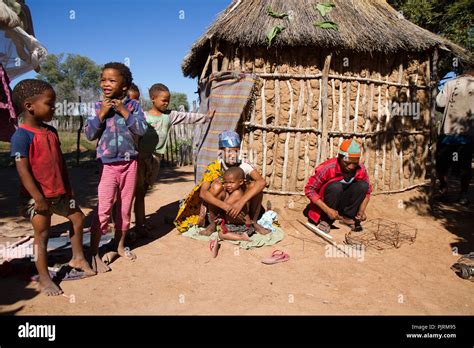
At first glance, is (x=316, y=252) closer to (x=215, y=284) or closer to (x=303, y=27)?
(x=215, y=284)

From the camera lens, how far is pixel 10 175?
9.48 m

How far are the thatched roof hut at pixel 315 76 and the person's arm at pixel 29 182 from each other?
353cm

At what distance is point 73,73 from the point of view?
153ft

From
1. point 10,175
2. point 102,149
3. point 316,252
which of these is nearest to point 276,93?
point 316,252

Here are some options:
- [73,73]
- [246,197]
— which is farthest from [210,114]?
[73,73]

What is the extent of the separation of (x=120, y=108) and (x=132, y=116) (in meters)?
0.15

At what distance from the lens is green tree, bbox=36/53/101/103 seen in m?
Result: 43.5

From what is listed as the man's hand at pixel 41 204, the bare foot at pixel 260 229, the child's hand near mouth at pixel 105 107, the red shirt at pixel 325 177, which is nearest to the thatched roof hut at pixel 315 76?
the red shirt at pixel 325 177

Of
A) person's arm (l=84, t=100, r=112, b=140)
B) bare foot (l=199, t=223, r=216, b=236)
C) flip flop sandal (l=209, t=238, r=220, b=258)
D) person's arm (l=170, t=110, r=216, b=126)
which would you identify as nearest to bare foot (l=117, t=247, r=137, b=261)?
flip flop sandal (l=209, t=238, r=220, b=258)

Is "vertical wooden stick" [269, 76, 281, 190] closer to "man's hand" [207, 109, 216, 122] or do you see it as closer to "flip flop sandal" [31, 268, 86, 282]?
"man's hand" [207, 109, 216, 122]

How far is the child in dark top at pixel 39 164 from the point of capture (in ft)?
9.46

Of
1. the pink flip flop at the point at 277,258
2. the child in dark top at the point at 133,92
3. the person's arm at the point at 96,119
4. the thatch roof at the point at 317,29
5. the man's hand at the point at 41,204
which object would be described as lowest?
the pink flip flop at the point at 277,258

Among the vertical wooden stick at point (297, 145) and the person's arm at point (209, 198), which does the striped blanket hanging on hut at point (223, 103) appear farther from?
the person's arm at point (209, 198)
